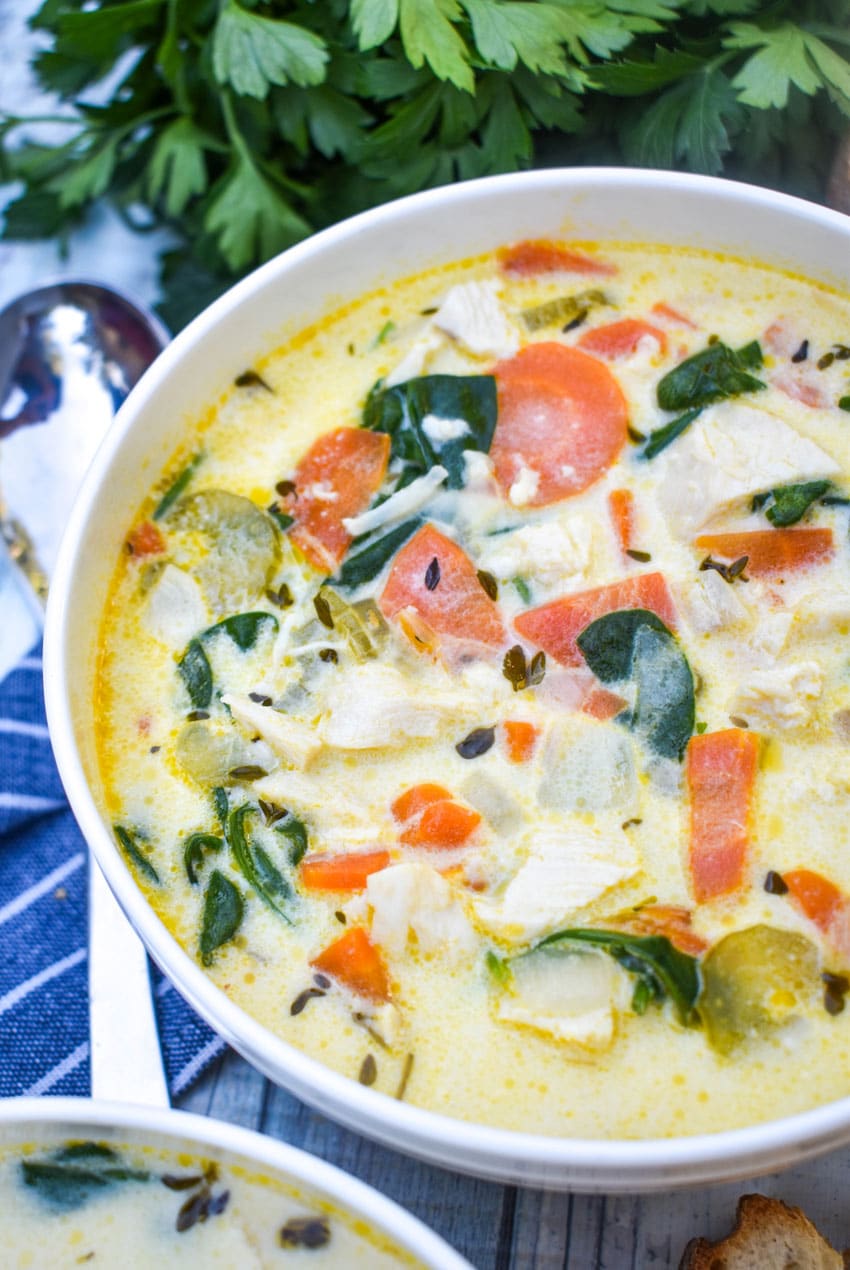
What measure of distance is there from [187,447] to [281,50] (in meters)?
0.82

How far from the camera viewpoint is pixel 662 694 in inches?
78.8

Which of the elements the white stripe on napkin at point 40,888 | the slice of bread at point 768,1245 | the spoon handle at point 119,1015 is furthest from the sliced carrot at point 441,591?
the slice of bread at point 768,1245

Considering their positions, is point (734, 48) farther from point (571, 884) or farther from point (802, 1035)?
point (802, 1035)

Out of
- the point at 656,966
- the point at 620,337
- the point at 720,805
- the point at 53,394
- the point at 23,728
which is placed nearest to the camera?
the point at 656,966

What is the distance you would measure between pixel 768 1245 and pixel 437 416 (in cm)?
149

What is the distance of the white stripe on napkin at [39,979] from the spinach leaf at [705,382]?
1531 mm

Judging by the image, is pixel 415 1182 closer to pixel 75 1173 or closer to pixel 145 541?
pixel 75 1173

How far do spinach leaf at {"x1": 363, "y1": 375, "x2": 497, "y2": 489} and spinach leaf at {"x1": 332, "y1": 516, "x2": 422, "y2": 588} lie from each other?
0.12 m

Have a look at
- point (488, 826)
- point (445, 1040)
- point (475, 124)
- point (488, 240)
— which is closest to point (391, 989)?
point (445, 1040)

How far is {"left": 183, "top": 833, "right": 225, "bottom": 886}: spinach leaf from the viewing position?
1.98 metres

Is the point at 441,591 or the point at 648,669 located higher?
the point at 441,591

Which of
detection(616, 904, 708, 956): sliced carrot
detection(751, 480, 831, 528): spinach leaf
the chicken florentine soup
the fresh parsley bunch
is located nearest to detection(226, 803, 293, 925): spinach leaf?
the chicken florentine soup

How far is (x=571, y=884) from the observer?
73.3 inches

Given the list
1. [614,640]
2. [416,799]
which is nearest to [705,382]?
[614,640]
